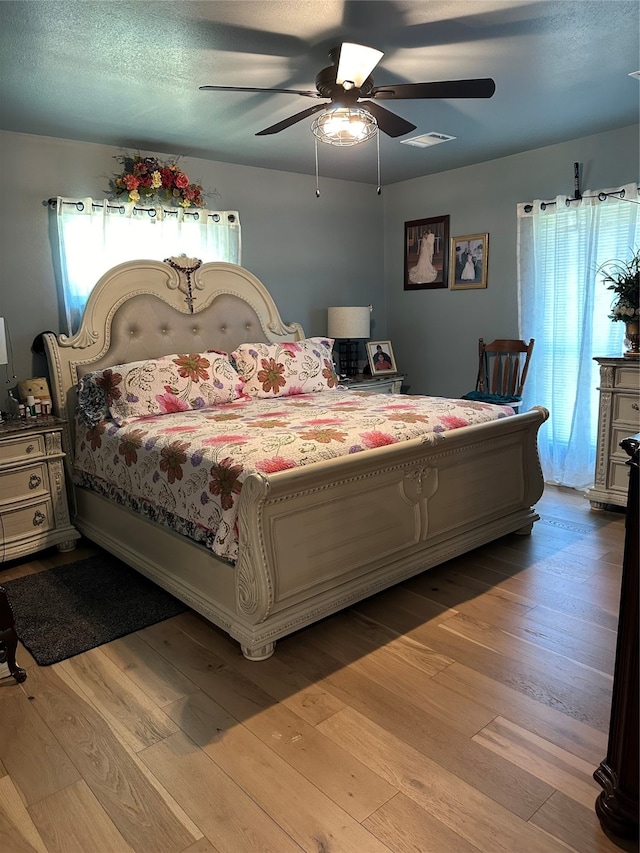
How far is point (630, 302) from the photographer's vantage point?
3.74 meters

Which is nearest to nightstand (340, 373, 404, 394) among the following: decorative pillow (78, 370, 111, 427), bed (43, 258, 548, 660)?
bed (43, 258, 548, 660)

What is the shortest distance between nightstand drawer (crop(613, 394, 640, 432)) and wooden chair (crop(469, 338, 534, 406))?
0.77 meters

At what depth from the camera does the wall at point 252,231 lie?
3.59m

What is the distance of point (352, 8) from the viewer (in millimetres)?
2203

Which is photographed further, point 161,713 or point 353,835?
point 161,713

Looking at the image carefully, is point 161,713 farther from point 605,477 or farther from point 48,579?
point 605,477

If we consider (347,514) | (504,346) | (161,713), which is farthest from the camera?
(504,346)

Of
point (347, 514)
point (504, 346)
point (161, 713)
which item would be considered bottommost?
point (161, 713)

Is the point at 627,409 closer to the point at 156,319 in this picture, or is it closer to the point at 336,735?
the point at 336,735

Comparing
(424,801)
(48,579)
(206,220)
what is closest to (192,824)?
(424,801)

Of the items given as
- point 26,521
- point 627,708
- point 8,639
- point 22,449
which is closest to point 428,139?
point 22,449

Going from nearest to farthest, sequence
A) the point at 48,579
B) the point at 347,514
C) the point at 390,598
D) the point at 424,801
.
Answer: the point at 424,801 → the point at 347,514 → the point at 390,598 → the point at 48,579

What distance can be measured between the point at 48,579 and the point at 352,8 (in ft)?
9.74

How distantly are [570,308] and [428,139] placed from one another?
1.58m
